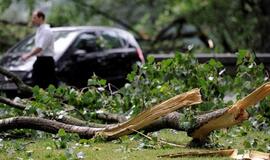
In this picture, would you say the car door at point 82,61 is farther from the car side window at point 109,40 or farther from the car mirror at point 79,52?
the car side window at point 109,40

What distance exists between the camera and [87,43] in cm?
1594

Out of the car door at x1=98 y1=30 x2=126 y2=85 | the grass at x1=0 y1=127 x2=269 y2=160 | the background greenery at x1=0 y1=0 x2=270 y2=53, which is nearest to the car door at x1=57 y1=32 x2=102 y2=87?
the car door at x1=98 y1=30 x2=126 y2=85

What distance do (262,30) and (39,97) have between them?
57.4 feet

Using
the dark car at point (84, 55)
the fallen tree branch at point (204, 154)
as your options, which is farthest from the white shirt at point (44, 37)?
the fallen tree branch at point (204, 154)

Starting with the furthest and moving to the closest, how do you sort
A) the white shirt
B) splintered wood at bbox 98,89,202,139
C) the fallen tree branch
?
the white shirt
splintered wood at bbox 98,89,202,139
the fallen tree branch

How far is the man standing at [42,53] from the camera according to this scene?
12758mm

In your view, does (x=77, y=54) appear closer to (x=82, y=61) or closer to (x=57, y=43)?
(x=82, y=61)

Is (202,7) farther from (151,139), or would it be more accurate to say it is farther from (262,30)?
(151,139)

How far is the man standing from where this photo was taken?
12758mm

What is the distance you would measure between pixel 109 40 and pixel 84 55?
1.27 metres

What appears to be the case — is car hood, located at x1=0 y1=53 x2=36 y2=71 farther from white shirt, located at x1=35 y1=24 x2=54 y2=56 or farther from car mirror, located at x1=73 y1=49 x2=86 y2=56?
white shirt, located at x1=35 y1=24 x2=54 y2=56

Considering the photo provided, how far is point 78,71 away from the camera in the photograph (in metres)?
15.2

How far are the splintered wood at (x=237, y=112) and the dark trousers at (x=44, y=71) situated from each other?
593 cm

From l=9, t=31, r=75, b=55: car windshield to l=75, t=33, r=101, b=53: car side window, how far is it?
8.1 inches
